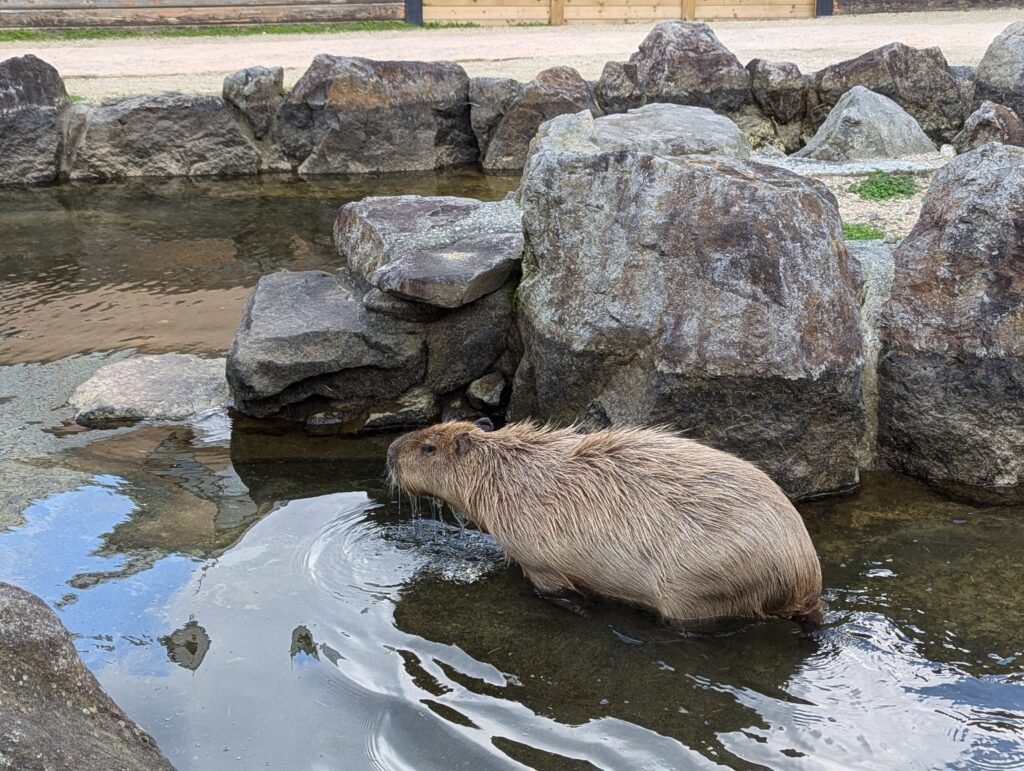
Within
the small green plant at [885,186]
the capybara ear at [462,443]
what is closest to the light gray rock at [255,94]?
the small green plant at [885,186]

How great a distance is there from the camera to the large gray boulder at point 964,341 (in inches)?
188

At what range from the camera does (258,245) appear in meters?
8.68

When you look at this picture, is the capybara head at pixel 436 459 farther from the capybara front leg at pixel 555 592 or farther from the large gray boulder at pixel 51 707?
the large gray boulder at pixel 51 707

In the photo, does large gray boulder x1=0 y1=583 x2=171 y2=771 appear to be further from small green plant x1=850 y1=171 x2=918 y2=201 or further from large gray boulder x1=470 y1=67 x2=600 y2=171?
large gray boulder x1=470 y1=67 x2=600 y2=171

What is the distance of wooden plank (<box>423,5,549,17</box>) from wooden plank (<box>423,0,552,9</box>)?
0.04 m

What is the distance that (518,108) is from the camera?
11.2 m

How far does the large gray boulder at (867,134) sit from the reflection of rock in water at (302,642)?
5.92 m

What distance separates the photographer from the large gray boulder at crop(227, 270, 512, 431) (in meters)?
5.47

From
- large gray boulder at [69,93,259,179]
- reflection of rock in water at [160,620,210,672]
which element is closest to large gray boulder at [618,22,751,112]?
large gray boulder at [69,93,259,179]

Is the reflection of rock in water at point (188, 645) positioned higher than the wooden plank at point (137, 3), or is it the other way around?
the wooden plank at point (137, 3)

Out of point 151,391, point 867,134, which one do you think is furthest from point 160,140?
point 867,134

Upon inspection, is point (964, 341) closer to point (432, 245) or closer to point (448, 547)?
point (448, 547)

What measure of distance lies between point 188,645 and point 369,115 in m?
8.08

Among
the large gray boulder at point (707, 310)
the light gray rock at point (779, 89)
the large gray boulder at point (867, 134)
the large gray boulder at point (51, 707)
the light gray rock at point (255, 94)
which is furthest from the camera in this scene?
the light gray rock at point (779, 89)
